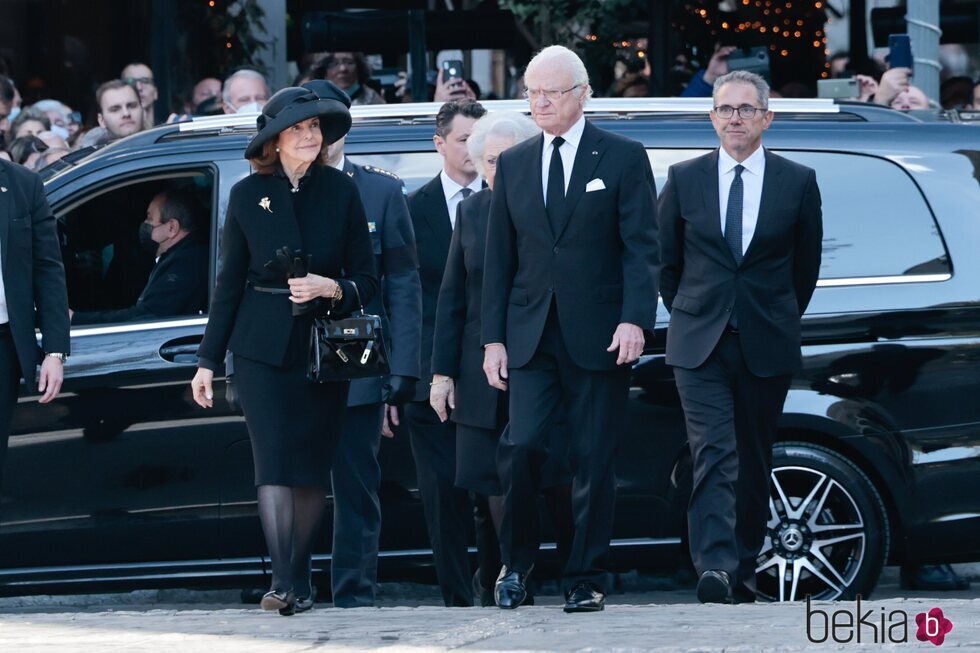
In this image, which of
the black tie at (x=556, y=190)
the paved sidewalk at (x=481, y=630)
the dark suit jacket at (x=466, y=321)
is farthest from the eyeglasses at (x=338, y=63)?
the paved sidewalk at (x=481, y=630)

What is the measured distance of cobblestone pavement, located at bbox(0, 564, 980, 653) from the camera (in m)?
5.28

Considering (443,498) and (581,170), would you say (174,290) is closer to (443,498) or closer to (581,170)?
(443,498)

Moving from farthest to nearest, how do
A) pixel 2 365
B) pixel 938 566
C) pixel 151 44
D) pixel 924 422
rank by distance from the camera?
1. pixel 151 44
2. pixel 938 566
3. pixel 924 422
4. pixel 2 365

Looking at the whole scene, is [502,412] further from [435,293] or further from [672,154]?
[672,154]

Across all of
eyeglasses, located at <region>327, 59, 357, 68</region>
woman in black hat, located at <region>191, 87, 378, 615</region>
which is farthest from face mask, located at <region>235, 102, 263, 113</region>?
woman in black hat, located at <region>191, 87, 378, 615</region>

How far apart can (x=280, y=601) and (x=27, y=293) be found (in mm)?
1539

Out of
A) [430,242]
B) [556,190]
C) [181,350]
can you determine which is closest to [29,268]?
[181,350]

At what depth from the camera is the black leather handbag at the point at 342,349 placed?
20.2 feet

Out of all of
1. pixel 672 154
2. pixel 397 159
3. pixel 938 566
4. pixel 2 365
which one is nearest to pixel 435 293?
pixel 397 159

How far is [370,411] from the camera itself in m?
7.00

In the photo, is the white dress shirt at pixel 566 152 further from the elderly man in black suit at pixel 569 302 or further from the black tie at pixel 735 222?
the black tie at pixel 735 222

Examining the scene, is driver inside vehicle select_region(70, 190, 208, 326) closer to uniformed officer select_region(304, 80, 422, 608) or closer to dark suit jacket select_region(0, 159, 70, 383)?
dark suit jacket select_region(0, 159, 70, 383)

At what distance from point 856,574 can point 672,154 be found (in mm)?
1743

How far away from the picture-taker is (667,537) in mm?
7336
